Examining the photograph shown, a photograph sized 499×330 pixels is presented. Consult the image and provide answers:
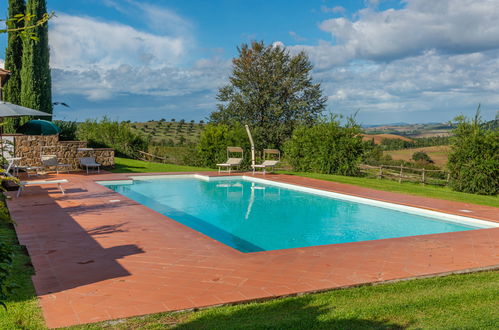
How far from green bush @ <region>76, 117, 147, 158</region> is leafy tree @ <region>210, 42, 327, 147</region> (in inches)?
334

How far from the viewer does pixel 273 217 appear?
9.30 meters

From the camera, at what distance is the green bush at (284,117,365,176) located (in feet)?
53.8

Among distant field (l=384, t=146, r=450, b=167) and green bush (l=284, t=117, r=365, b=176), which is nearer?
green bush (l=284, t=117, r=365, b=176)

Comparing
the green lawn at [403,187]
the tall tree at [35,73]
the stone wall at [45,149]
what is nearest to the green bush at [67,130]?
the tall tree at [35,73]

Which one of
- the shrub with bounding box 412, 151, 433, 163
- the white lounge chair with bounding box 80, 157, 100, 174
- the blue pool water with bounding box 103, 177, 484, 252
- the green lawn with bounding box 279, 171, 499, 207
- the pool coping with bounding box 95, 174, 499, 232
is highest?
the shrub with bounding box 412, 151, 433, 163

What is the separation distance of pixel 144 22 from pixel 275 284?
17.0 metres

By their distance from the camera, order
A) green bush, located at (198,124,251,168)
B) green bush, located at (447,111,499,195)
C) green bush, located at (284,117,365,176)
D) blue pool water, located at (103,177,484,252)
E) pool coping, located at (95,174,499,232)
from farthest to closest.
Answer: green bush, located at (198,124,251,168) → green bush, located at (284,117,365,176) → green bush, located at (447,111,499,195) → pool coping, located at (95,174,499,232) → blue pool water, located at (103,177,484,252)

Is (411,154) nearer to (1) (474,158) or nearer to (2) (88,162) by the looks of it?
(1) (474,158)

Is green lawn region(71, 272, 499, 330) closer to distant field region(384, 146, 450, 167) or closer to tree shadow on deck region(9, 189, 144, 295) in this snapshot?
tree shadow on deck region(9, 189, 144, 295)

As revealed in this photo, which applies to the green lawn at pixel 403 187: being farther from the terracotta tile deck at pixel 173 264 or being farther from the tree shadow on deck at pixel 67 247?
the tree shadow on deck at pixel 67 247

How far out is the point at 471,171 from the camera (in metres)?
12.7

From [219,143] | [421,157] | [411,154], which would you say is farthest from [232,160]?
[411,154]

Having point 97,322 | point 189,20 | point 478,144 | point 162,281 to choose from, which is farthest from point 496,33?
point 97,322

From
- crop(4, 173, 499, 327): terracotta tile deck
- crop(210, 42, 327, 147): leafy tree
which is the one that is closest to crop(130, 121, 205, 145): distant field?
crop(210, 42, 327, 147): leafy tree
